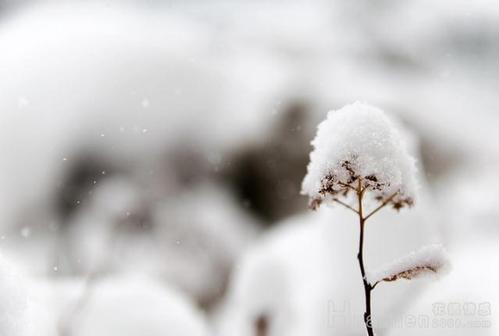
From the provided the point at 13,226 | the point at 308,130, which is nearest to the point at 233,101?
the point at 308,130

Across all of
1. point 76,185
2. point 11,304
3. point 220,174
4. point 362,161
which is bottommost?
point 11,304

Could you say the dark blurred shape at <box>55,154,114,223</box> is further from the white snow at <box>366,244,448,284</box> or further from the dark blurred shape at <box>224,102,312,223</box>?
the white snow at <box>366,244,448,284</box>

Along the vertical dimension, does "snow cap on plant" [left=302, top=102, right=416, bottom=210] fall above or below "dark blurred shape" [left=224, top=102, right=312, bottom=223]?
below

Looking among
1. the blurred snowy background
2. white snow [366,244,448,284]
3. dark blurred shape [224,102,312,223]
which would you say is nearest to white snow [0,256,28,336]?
the blurred snowy background

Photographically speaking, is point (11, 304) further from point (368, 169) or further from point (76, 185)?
point (76, 185)

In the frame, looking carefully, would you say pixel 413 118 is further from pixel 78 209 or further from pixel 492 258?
pixel 492 258

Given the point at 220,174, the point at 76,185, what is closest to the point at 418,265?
the point at 76,185

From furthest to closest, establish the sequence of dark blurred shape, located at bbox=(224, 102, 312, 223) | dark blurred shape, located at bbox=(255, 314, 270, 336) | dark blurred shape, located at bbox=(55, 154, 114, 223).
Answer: dark blurred shape, located at bbox=(224, 102, 312, 223), dark blurred shape, located at bbox=(55, 154, 114, 223), dark blurred shape, located at bbox=(255, 314, 270, 336)

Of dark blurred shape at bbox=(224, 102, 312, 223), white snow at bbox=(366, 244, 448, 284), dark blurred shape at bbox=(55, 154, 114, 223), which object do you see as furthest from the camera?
dark blurred shape at bbox=(224, 102, 312, 223)
